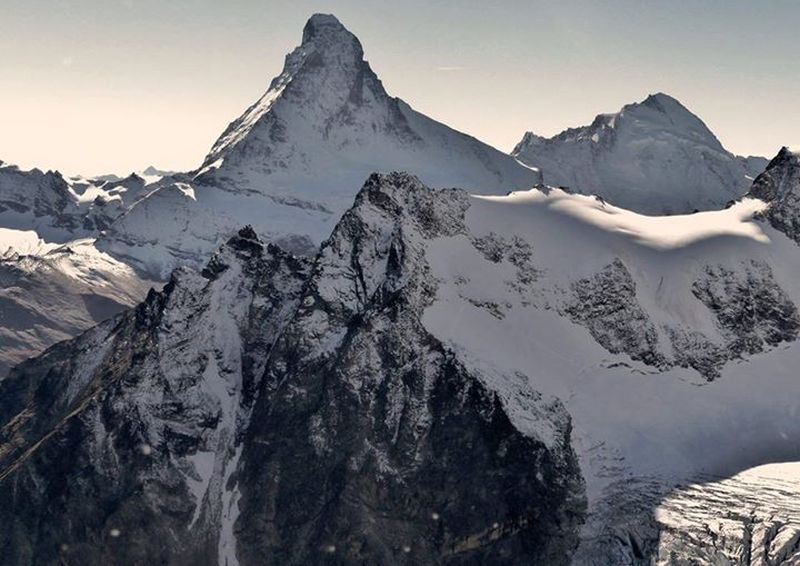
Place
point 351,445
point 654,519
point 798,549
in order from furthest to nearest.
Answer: point 351,445, point 654,519, point 798,549

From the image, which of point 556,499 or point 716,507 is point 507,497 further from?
point 716,507

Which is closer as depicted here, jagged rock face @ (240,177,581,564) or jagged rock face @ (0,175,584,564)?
jagged rock face @ (240,177,581,564)

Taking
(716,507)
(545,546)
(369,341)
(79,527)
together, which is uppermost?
(369,341)

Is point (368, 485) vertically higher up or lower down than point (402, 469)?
lower down

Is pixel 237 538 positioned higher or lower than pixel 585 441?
lower

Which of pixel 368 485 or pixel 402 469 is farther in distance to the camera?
pixel 402 469

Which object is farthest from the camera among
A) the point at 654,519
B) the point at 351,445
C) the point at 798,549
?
the point at 351,445

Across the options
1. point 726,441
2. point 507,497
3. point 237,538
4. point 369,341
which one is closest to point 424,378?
point 369,341

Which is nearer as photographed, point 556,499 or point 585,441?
point 556,499

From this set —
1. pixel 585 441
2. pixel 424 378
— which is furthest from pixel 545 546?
pixel 424 378

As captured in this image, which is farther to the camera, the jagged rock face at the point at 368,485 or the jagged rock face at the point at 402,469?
the jagged rock face at the point at 368,485
